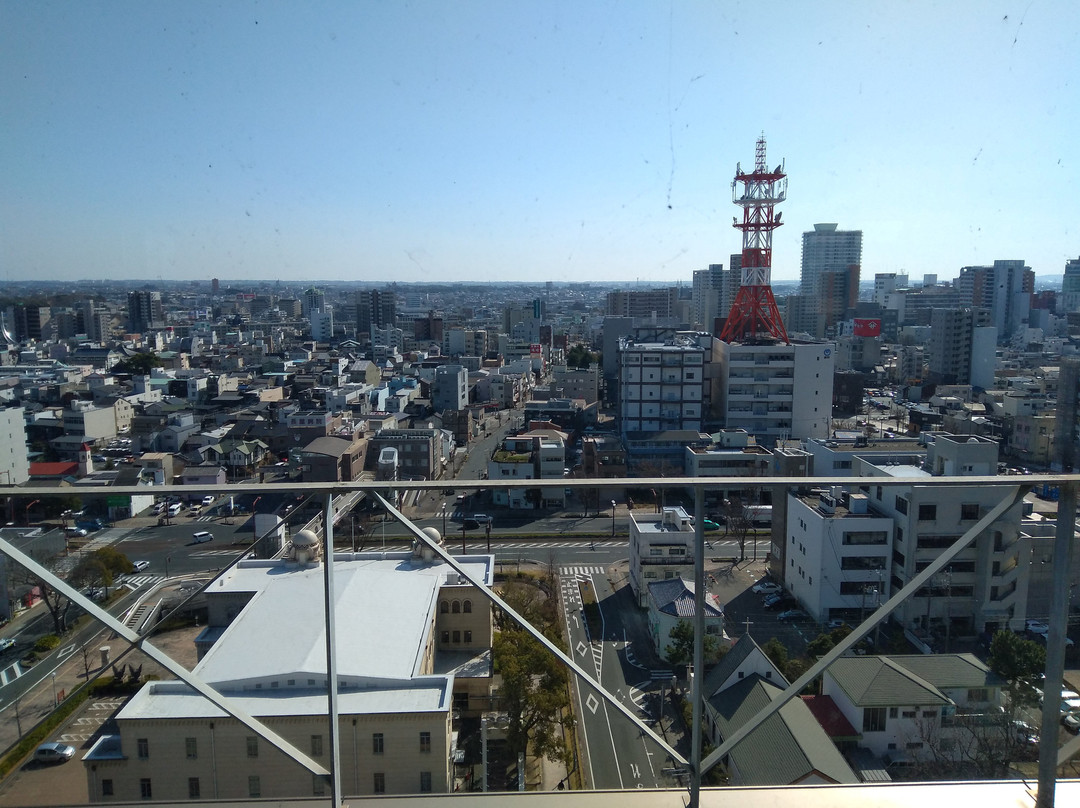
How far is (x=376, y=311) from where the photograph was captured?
2411cm

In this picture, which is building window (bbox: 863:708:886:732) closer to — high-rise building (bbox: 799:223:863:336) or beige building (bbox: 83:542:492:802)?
beige building (bbox: 83:542:492:802)

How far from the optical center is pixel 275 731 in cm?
68

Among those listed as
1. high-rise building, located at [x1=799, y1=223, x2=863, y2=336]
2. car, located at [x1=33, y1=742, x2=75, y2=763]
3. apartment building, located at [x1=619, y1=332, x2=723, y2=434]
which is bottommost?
apartment building, located at [x1=619, y1=332, x2=723, y2=434]

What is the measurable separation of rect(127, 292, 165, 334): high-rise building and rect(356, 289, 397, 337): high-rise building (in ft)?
19.8

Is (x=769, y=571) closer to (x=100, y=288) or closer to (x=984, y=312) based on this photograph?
(x=984, y=312)

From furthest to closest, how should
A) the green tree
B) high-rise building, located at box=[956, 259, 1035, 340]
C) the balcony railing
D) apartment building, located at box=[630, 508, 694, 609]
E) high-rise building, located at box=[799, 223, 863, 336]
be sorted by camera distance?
high-rise building, located at box=[799, 223, 863, 336]
high-rise building, located at box=[956, 259, 1035, 340]
apartment building, located at box=[630, 508, 694, 609]
the green tree
the balcony railing

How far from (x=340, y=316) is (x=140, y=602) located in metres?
27.8

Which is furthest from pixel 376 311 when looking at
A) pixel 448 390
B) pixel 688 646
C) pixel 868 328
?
pixel 688 646

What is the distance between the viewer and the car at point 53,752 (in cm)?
78

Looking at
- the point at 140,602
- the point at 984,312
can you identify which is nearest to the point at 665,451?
the point at 140,602

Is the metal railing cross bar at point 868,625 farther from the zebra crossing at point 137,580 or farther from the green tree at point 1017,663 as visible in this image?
the zebra crossing at point 137,580

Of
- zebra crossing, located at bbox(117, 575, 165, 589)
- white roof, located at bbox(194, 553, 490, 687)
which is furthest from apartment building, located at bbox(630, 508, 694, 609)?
zebra crossing, located at bbox(117, 575, 165, 589)

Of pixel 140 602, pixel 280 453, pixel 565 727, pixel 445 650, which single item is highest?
pixel 140 602

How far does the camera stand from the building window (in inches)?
35.1
